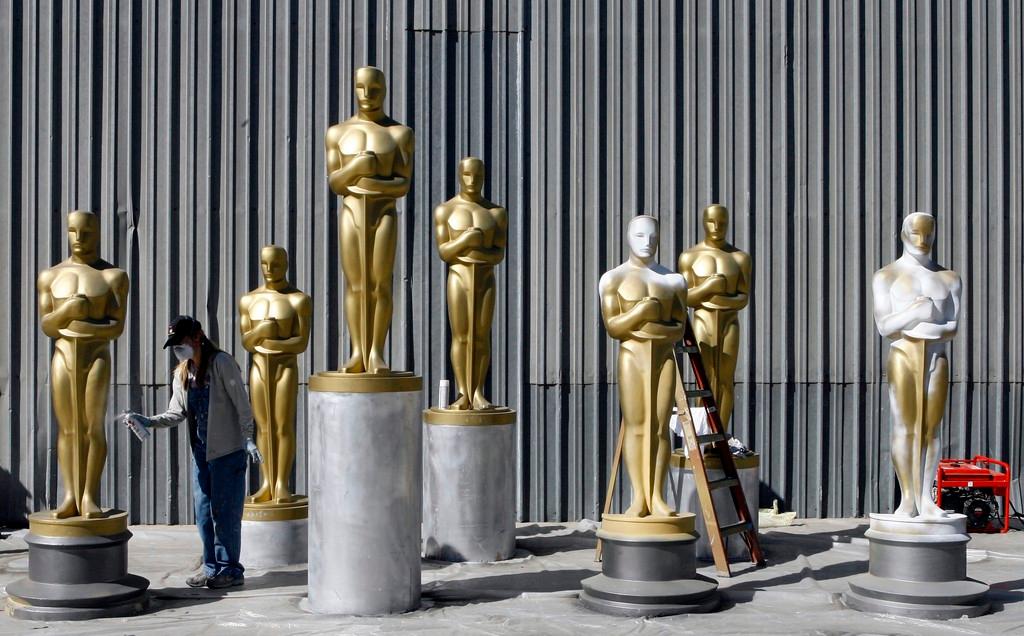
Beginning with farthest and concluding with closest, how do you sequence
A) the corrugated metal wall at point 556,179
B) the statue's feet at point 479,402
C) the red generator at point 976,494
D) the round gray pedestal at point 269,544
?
the corrugated metal wall at point 556,179 → the red generator at point 976,494 → the statue's feet at point 479,402 → the round gray pedestal at point 269,544

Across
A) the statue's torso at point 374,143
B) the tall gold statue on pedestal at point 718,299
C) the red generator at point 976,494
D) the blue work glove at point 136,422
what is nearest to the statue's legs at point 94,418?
the blue work glove at point 136,422

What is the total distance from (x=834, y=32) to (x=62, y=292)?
6.86 m

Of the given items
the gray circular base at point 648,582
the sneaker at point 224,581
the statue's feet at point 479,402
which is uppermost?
the statue's feet at point 479,402

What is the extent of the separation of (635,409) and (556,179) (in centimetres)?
371

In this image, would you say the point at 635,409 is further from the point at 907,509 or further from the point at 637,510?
the point at 907,509

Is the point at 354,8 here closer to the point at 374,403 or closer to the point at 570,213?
the point at 570,213

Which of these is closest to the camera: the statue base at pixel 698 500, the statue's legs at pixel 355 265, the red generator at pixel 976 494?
the statue's legs at pixel 355 265

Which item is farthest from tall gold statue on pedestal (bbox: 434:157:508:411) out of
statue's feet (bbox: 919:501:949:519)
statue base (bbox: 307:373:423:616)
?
statue's feet (bbox: 919:501:949:519)

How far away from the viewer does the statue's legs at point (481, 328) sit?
832 centimetres

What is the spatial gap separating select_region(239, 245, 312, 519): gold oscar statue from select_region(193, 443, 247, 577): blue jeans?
34.0 inches

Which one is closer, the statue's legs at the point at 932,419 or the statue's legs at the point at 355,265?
the statue's legs at the point at 355,265

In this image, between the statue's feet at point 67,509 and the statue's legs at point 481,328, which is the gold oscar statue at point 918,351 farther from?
the statue's feet at point 67,509

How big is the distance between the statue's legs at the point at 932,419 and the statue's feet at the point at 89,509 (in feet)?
15.1

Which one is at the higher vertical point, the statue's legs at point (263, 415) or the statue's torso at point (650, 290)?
the statue's torso at point (650, 290)
